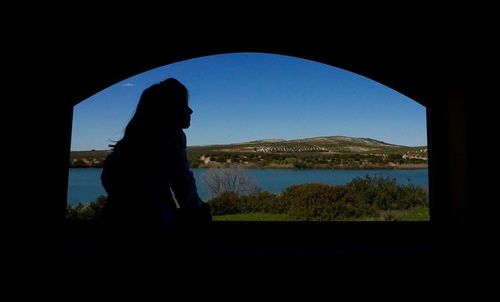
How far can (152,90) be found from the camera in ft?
4.80

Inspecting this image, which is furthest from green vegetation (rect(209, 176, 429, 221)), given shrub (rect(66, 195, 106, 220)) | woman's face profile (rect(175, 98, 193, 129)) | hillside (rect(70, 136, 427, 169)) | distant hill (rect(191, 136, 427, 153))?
woman's face profile (rect(175, 98, 193, 129))

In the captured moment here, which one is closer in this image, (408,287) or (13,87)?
(408,287)

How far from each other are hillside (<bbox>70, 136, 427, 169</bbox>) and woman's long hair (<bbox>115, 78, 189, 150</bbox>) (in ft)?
8.23

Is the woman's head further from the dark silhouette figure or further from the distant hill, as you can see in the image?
the distant hill

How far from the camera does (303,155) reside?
439 centimetres

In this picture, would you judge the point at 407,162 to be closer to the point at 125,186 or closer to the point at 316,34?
the point at 316,34

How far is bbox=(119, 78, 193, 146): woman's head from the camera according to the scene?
1356 mm

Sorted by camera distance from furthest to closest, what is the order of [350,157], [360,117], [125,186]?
[360,117], [350,157], [125,186]

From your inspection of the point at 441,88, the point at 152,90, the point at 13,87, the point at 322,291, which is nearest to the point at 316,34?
the point at 441,88

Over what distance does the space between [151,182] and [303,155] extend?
10.8 ft

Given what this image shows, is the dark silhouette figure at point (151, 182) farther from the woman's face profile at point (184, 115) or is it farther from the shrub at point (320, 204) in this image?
the shrub at point (320, 204)

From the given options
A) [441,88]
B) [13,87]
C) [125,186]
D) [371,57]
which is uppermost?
[371,57]

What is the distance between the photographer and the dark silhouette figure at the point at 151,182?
4.20 feet

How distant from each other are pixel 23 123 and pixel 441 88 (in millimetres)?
3405
